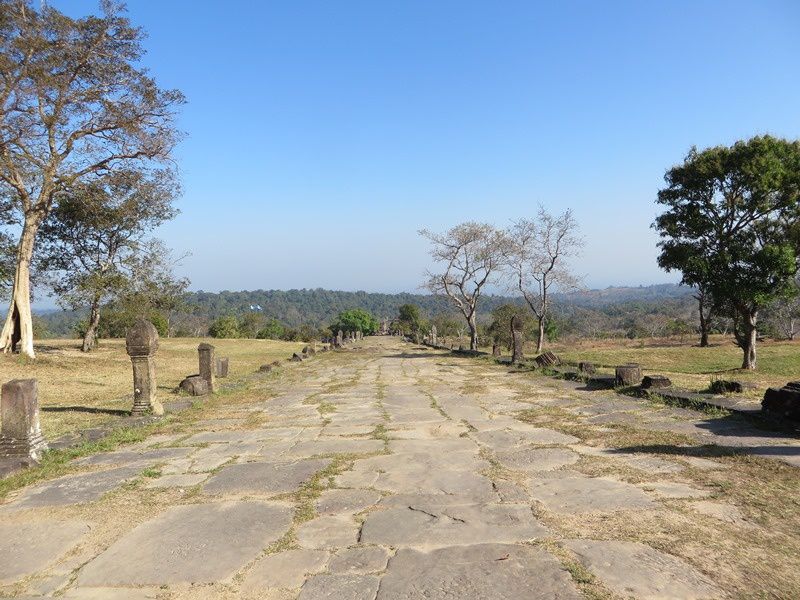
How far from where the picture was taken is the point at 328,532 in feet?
10.6

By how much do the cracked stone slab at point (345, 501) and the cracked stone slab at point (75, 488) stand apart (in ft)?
6.08

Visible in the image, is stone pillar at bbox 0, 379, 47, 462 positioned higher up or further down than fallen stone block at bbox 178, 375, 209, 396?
higher up

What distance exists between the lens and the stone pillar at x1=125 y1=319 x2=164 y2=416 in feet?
25.9

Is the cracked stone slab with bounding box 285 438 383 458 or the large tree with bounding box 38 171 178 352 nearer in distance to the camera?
the cracked stone slab with bounding box 285 438 383 458

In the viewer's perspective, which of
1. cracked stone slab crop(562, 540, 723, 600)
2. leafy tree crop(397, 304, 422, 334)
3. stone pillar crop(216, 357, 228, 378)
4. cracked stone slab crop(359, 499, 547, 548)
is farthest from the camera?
leafy tree crop(397, 304, 422, 334)

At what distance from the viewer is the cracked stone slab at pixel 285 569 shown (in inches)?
102

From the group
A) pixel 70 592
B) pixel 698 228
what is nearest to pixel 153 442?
pixel 70 592

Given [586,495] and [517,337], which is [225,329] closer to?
[517,337]

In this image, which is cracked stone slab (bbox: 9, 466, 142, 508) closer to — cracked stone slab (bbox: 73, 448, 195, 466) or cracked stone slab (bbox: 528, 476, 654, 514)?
cracked stone slab (bbox: 73, 448, 195, 466)

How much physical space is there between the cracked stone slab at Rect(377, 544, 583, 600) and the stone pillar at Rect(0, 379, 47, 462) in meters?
4.44

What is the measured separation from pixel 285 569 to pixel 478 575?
100cm

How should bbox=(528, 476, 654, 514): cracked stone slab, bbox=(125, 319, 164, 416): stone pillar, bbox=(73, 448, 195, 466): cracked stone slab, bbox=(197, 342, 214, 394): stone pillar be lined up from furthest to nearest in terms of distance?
bbox=(197, 342, 214, 394): stone pillar < bbox=(125, 319, 164, 416): stone pillar < bbox=(73, 448, 195, 466): cracked stone slab < bbox=(528, 476, 654, 514): cracked stone slab

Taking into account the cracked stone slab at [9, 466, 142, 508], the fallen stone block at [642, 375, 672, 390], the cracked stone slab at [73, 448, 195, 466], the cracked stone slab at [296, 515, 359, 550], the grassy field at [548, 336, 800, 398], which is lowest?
the grassy field at [548, 336, 800, 398]

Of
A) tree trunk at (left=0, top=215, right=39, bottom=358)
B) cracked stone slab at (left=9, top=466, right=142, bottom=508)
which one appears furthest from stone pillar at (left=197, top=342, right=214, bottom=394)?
tree trunk at (left=0, top=215, right=39, bottom=358)
